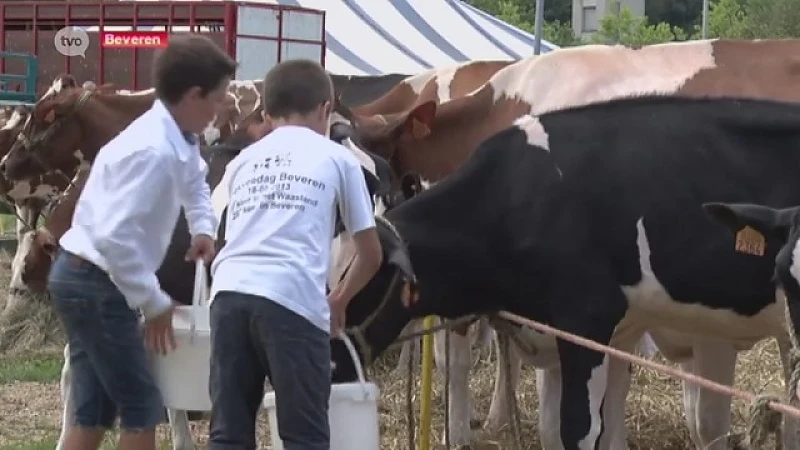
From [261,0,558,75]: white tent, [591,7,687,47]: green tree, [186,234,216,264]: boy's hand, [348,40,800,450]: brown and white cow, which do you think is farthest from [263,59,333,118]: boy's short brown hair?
[591,7,687,47]: green tree

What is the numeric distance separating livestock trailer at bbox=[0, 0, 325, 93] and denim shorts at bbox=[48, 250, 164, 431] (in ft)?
27.4

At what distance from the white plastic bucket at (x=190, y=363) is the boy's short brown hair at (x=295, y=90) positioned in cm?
66

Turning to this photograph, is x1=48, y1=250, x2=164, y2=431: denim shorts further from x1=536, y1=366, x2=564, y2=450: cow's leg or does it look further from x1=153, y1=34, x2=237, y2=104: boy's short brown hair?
x1=536, y1=366, x2=564, y2=450: cow's leg

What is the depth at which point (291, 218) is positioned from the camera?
4.00 meters

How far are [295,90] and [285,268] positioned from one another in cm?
52

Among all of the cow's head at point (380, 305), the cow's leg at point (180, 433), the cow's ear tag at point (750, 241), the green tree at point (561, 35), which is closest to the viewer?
Answer: the cow's ear tag at point (750, 241)

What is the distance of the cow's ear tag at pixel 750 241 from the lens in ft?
14.5

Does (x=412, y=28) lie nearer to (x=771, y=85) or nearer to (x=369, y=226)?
(x=771, y=85)

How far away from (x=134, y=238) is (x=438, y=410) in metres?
3.89

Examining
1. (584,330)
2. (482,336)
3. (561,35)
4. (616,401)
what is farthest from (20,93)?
(561,35)

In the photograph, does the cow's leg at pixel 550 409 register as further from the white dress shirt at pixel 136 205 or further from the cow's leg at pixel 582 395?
the white dress shirt at pixel 136 205

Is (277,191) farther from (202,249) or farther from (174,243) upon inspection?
(174,243)

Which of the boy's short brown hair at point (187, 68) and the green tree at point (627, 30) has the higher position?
the boy's short brown hair at point (187, 68)

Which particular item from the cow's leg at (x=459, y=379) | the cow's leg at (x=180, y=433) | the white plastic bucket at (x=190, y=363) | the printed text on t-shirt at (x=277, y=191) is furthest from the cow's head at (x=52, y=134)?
the printed text on t-shirt at (x=277, y=191)
